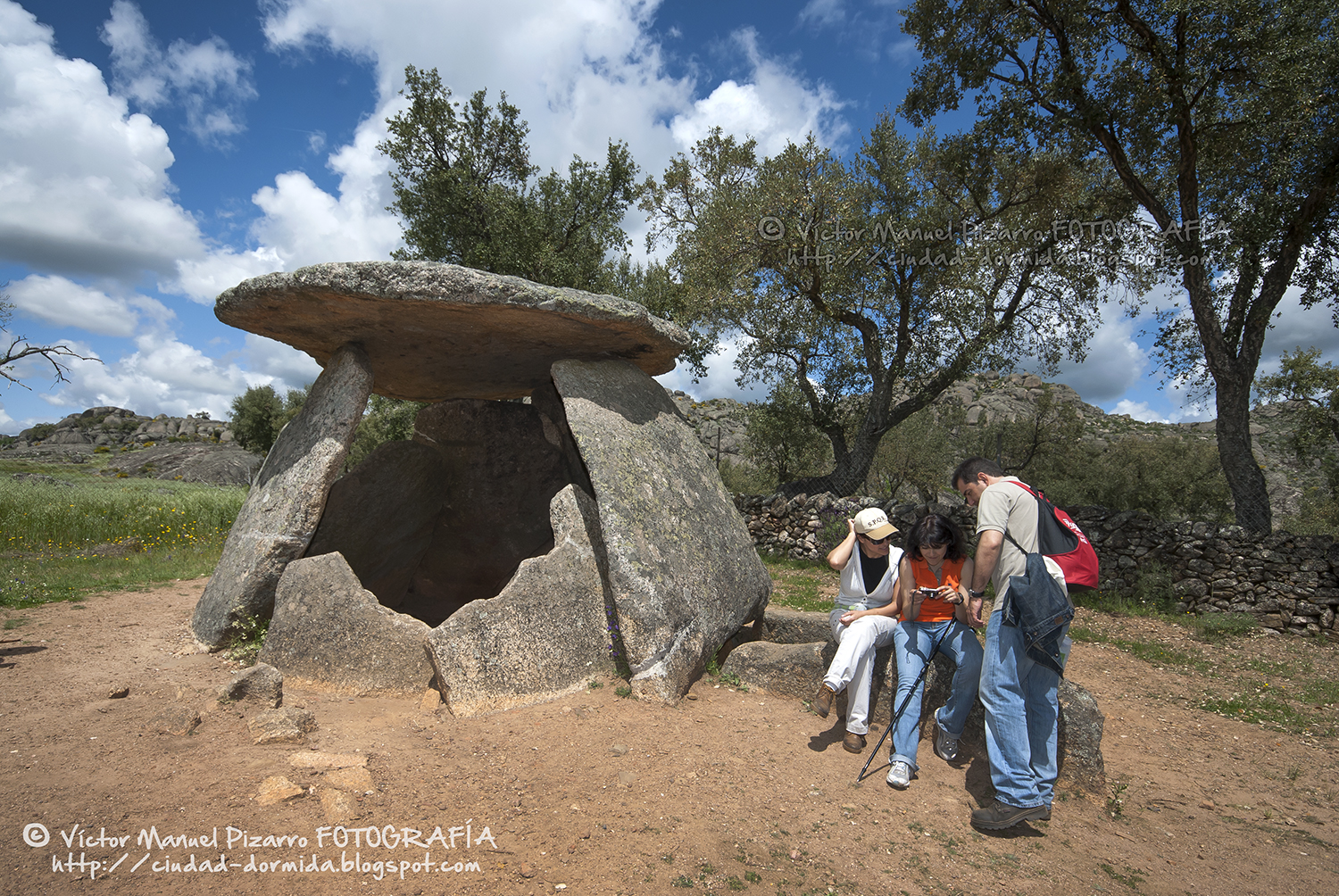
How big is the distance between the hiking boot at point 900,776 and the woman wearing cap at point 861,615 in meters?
0.34

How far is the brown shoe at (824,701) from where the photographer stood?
4.50 meters

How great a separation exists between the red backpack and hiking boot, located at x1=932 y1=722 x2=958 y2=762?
1.20 m

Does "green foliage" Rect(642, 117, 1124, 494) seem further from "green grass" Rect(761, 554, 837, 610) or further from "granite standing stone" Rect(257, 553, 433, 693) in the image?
"granite standing stone" Rect(257, 553, 433, 693)

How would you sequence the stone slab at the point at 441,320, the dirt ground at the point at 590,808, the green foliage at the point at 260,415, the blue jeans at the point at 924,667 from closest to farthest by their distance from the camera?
the dirt ground at the point at 590,808, the blue jeans at the point at 924,667, the stone slab at the point at 441,320, the green foliage at the point at 260,415

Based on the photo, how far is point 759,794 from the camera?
363 centimetres

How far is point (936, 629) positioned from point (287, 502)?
17.0 ft

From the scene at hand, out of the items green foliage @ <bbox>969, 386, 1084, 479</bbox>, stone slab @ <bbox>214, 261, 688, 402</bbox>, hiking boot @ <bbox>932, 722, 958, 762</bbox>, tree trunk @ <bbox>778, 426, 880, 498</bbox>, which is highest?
green foliage @ <bbox>969, 386, 1084, 479</bbox>

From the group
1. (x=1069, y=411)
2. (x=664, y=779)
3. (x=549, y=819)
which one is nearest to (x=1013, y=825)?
(x=664, y=779)

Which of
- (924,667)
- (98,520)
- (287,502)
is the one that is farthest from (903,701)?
(98,520)

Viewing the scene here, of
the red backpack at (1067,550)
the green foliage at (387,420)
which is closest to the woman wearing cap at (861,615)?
the red backpack at (1067,550)

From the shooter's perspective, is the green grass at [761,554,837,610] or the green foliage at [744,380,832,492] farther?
the green foliage at [744,380,832,492]

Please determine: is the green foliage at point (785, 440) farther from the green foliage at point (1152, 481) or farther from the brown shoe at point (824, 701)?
the brown shoe at point (824, 701)

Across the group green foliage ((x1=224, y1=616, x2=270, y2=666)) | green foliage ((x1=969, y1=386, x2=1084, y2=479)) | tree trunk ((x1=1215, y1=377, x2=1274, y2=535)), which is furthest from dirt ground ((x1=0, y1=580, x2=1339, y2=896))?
green foliage ((x1=969, y1=386, x2=1084, y2=479))

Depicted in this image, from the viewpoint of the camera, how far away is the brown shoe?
14.8 ft
